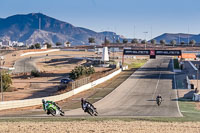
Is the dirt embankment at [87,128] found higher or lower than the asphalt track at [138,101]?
higher

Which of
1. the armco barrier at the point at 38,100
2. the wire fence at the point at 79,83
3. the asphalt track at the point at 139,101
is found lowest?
the asphalt track at the point at 139,101

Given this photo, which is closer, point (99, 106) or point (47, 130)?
point (47, 130)

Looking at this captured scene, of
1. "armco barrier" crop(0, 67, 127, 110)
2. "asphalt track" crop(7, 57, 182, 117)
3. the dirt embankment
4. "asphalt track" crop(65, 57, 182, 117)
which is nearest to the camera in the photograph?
the dirt embankment

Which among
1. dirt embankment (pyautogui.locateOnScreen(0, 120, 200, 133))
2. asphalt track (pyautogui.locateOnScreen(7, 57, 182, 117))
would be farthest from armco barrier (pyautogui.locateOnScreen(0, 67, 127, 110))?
dirt embankment (pyautogui.locateOnScreen(0, 120, 200, 133))

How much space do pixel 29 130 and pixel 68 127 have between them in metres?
2.41

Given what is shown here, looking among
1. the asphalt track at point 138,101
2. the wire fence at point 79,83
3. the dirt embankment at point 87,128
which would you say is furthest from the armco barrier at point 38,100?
the dirt embankment at point 87,128

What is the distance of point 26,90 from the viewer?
62969 millimetres

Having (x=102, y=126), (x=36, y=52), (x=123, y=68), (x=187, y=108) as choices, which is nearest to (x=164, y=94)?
(x=187, y=108)

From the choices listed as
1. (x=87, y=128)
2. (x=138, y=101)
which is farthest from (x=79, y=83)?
(x=87, y=128)

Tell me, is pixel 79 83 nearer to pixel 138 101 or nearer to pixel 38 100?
pixel 138 101

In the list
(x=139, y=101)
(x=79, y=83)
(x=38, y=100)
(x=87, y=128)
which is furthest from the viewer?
(x=79, y=83)

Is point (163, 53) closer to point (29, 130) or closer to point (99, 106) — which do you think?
point (99, 106)

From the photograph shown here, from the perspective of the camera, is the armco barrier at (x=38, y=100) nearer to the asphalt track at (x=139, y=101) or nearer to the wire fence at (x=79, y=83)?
the wire fence at (x=79, y=83)

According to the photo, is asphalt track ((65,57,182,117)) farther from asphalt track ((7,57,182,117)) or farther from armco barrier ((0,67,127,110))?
armco barrier ((0,67,127,110))
